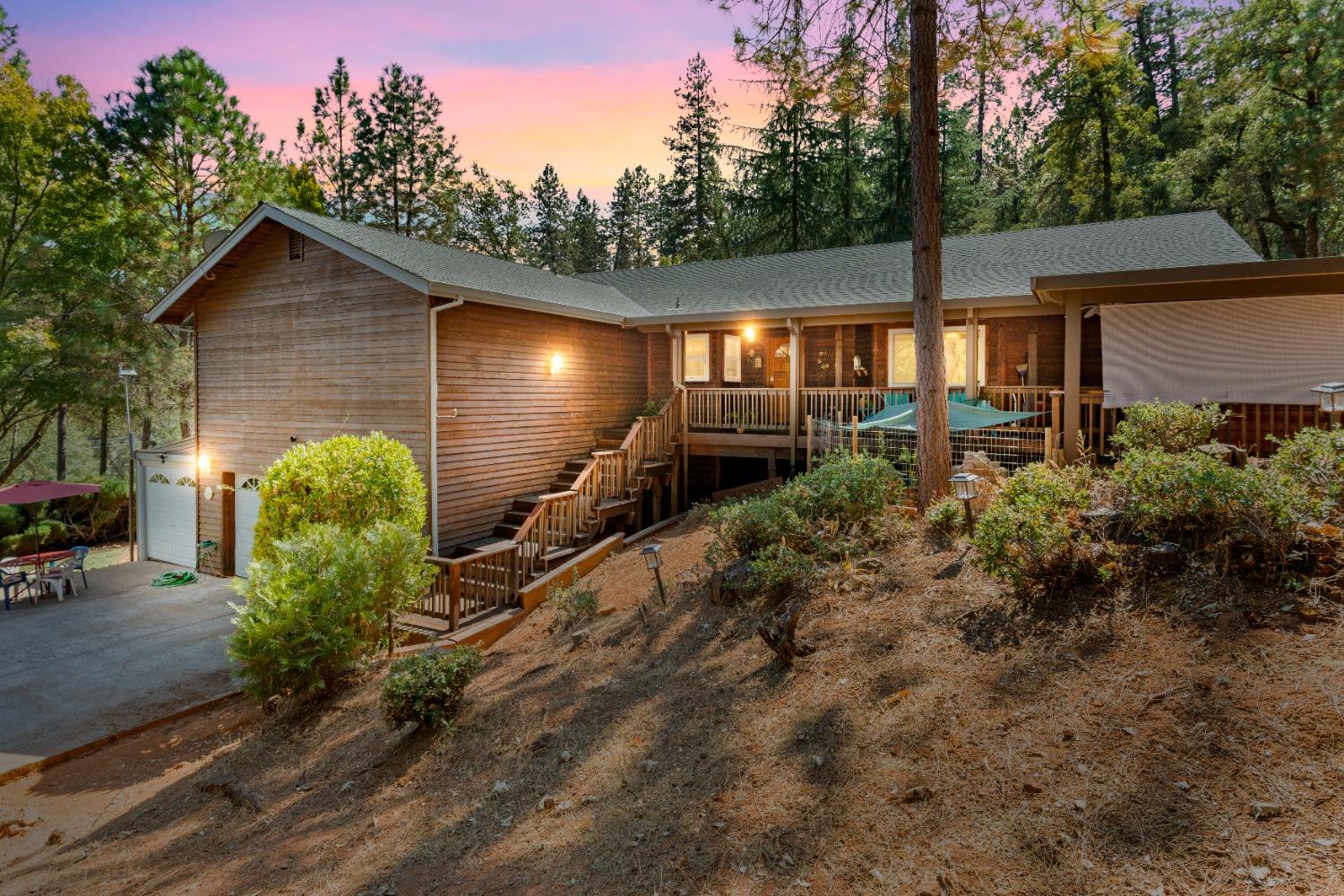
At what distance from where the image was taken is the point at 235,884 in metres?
4.04

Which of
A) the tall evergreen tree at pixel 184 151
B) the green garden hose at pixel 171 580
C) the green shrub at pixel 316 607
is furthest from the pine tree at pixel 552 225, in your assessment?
the green shrub at pixel 316 607

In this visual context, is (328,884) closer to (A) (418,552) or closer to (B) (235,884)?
(B) (235,884)

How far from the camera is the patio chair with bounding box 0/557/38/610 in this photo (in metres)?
12.1

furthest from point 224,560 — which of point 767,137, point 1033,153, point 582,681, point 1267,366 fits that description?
point 1033,153

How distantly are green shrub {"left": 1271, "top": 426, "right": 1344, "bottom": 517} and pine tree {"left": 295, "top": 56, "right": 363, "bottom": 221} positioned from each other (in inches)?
1405

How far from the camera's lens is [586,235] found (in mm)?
44156

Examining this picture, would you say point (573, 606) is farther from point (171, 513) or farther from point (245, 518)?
point (171, 513)

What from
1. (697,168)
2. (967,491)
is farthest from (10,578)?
(697,168)

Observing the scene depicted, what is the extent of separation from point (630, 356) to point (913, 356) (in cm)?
632

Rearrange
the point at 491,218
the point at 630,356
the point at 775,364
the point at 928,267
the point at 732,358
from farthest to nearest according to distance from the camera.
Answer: the point at 491,218, the point at 732,358, the point at 775,364, the point at 630,356, the point at 928,267

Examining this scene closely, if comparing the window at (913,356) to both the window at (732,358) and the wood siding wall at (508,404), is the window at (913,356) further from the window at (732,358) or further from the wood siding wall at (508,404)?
the wood siding wall at (508,404)

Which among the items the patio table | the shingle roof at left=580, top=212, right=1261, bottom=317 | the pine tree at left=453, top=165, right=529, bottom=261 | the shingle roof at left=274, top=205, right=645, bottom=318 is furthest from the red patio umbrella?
the pine tree at left=453, top=165, right=529, bottom=261

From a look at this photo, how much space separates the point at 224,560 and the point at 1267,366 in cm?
1921

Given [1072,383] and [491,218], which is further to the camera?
[491,218]
